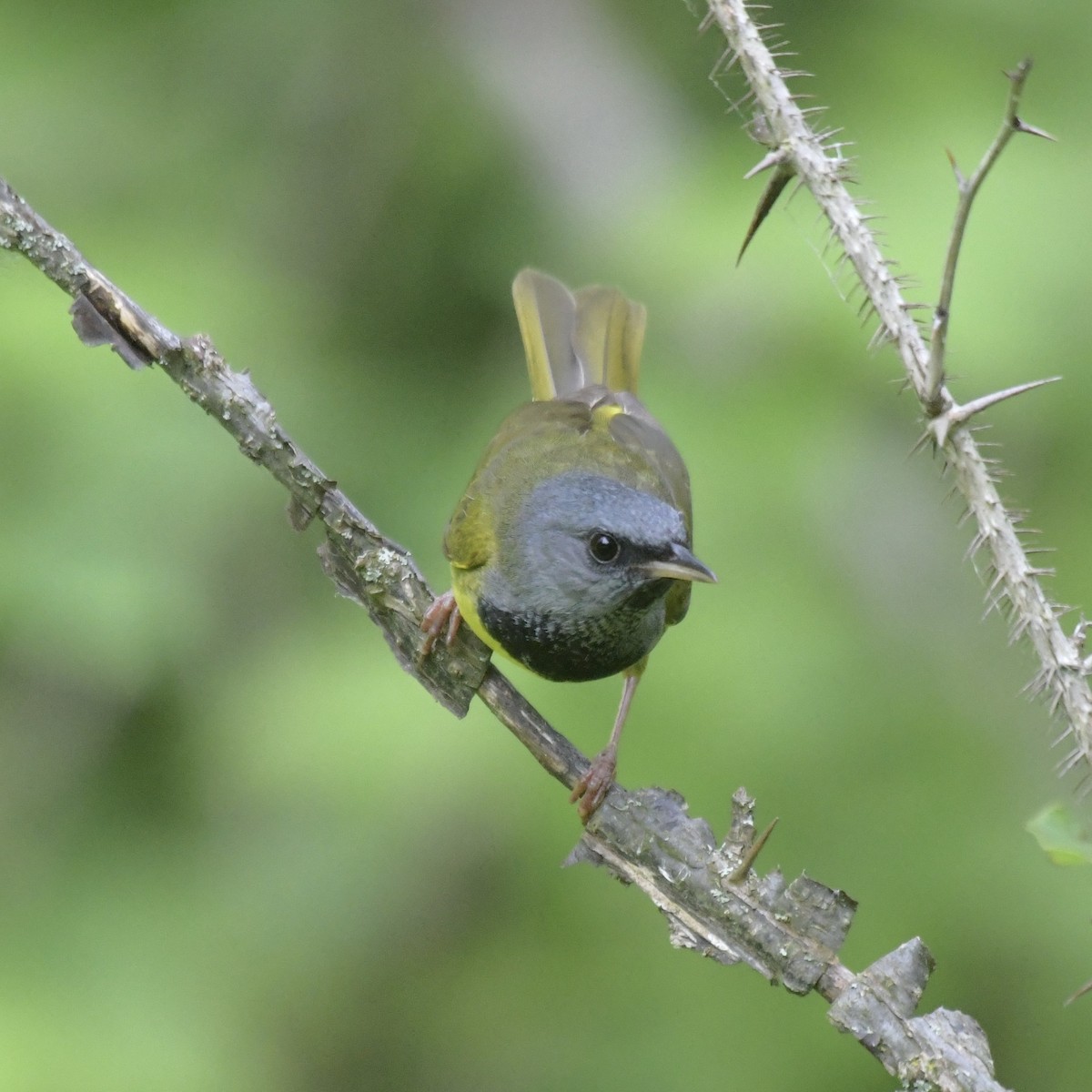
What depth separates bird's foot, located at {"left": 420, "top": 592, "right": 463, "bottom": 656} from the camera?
8.02 ft

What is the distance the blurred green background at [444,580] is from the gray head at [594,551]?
777 millimetres

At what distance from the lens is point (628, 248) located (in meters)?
5.09

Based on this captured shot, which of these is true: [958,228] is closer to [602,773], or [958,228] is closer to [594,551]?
[594,551]

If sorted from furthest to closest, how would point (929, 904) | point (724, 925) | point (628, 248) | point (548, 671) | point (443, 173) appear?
point (443, 173) → point (628, 248) → point (929, 904) → point (548, 671) → point (724, 925)

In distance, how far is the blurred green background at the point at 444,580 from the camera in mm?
4094

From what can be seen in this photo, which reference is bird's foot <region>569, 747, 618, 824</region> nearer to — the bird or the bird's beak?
the bird

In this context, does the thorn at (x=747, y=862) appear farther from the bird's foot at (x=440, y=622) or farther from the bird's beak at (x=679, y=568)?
the bird's beak at (x=679, y=568)

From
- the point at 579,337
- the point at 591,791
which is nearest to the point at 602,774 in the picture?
the point at 591,791

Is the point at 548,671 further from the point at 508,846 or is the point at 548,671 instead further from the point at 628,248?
the point at 628,248

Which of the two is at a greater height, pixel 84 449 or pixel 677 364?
pixel 677 364

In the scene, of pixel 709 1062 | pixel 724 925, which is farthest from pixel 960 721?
pixel 724 925

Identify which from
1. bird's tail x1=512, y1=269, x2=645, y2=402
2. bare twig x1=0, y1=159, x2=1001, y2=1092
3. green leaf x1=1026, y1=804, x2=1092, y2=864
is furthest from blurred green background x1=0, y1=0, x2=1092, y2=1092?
green leaf x1=1026, y1=804, x2=1092, y2=864

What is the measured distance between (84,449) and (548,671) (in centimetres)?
233

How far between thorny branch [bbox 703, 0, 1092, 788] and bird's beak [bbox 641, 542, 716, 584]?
105cm
